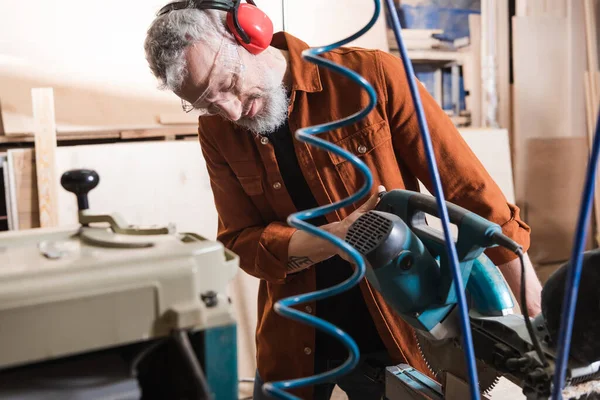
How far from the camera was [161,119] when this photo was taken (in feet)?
7.20

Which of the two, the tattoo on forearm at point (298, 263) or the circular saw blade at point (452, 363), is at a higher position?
the tattoo on forearm at point (298, 263)

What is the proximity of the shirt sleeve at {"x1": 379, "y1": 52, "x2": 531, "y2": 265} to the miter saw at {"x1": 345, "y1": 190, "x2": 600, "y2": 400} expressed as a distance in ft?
1.01

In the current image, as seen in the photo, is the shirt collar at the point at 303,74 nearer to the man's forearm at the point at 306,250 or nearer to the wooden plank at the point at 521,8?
the man's forearm at the point at 306,250

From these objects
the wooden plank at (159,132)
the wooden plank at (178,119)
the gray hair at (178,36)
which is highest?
the gray hair at (178,36)

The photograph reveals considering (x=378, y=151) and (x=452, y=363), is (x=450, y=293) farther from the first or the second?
(x=378, y=151)

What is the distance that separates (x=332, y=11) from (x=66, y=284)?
2.26 meters

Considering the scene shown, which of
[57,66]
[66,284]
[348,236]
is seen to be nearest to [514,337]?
[348,236]

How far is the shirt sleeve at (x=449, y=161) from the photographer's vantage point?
1083 millimetres

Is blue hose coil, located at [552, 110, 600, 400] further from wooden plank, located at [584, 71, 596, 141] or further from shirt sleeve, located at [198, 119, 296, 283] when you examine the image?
wooden plank, located at [584, 71, 596, 141]

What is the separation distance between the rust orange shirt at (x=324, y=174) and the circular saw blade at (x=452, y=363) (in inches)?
12.3

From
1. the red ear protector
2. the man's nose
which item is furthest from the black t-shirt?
the red ear protector

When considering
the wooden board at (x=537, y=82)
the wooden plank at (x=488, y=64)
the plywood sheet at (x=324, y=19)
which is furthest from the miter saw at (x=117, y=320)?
the wooden board at (x=537, y=82)

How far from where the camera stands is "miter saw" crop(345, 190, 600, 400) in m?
0.70

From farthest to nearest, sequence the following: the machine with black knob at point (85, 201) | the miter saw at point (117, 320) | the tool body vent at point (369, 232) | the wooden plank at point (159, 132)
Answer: the wooden plank at point (159, 132) < the tool body vent at point (369, 232) < the machine with black knob at point (85, 201) < the miter saw at point (117, 320)
